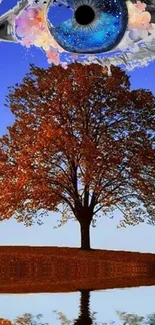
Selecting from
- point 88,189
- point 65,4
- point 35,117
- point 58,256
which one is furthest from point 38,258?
point 65,4

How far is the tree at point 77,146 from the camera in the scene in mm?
24719

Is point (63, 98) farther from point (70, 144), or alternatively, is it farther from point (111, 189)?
point (111, 189)

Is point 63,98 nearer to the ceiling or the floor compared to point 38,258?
nearer to the ceiling

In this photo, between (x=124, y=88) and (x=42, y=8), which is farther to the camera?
(x=124, y=88)

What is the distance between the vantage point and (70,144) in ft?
80.3

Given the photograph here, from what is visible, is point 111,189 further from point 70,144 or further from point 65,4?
point 65,4

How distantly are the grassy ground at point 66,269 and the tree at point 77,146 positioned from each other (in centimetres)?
336

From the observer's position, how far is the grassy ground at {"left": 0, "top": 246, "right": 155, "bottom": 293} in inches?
824

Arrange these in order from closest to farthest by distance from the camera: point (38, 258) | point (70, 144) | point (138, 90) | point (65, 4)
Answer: point (65, 4) → point (38, 258) → point (70, 144) → point (138, 90)

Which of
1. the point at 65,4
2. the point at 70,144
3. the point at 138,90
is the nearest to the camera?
the point at 65,4

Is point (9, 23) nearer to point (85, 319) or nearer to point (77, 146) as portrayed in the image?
point (77, 146)

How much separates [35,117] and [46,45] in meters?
5.04

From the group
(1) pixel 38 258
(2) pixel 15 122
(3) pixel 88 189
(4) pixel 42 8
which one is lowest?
(1) pixel 38 258

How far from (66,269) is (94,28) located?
25.7 feet
